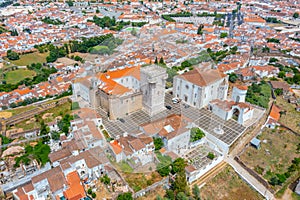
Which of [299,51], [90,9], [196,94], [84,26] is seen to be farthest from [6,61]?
[299,51]

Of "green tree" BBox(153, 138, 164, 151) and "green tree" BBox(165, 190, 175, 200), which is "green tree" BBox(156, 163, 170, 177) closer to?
"green tree" BBox(153, 138, 164, 151)

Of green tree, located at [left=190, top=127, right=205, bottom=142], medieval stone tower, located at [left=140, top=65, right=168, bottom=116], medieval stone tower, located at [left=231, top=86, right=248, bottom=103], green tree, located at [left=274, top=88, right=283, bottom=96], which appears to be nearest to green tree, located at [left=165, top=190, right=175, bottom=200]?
green tree, located at [left=190, top=127, right=205, bottom=142]

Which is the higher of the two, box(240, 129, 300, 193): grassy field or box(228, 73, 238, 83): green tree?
box(228, 73, 238, 83): green tree

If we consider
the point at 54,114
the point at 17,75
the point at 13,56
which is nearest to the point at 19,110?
the point at 54,114

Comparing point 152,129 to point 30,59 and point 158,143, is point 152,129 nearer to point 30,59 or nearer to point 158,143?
point 158,143

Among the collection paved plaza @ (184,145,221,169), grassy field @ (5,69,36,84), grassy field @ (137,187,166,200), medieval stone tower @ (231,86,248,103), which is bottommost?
grassy field @ (5,69,36,84)

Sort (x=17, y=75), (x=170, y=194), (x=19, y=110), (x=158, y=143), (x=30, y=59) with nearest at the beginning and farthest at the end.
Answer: (x=170, y=194) < (x=158, y=143) < (x=19, y=110) < (x=17, y=75) < (x=30, y=59)
